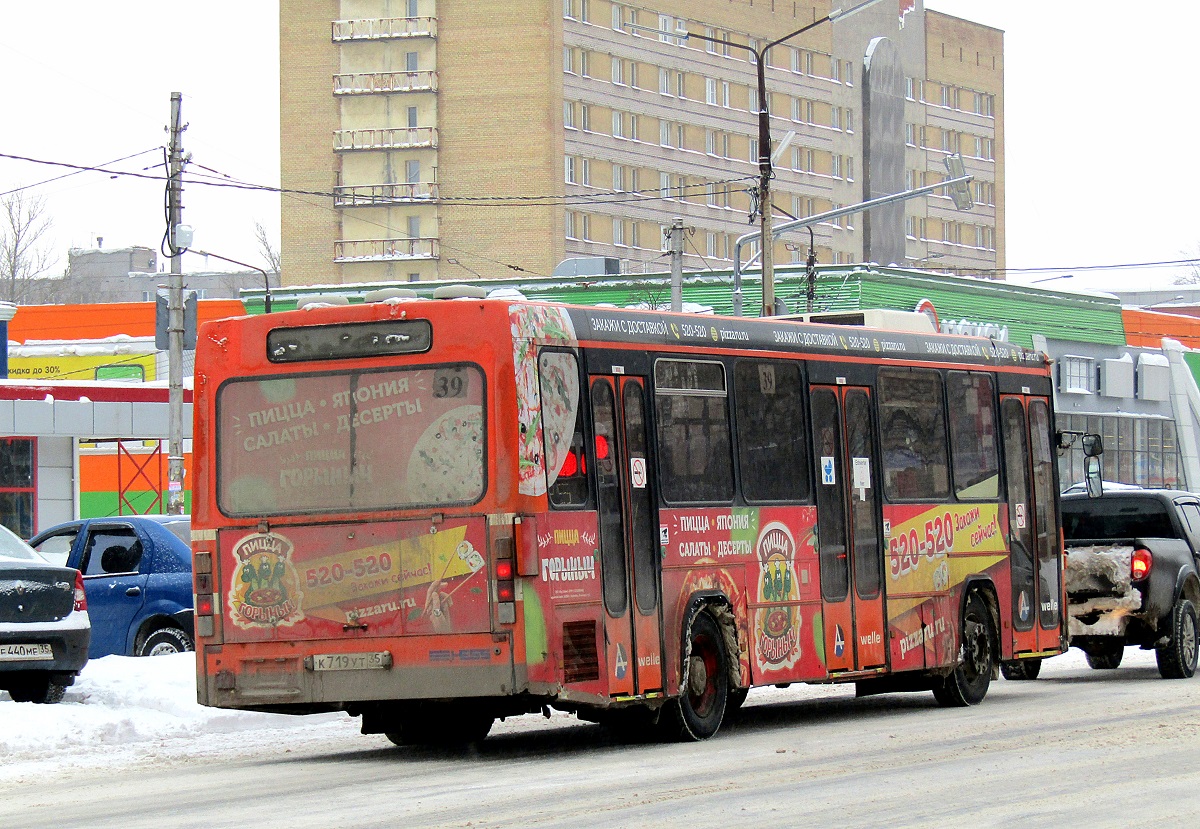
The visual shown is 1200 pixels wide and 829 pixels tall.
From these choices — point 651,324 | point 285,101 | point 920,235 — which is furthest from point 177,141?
point 920,235

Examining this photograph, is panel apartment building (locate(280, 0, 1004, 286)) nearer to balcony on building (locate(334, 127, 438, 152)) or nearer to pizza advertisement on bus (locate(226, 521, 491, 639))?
balcony on building (locate(334, 127, 438, 152))

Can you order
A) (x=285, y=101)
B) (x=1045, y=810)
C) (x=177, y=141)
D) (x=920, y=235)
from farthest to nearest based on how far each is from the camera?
1. (x=920, y=235)
2. (x=285, y=101)
3. (x=177, y=141)
4. (x=1045, y=810)

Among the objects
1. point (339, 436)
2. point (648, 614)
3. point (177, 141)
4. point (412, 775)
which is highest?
point (177, 141)

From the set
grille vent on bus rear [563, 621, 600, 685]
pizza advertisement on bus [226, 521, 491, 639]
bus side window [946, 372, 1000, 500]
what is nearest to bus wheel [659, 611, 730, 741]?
grille vent on bus rear [563, 621, 600, 685]

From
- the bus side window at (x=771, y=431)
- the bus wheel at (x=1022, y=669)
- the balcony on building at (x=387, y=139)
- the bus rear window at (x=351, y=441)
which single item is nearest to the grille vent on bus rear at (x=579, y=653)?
the bus rear window at (x=351, y=441)

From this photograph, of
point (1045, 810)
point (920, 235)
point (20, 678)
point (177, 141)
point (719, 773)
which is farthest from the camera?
point (920, 235)

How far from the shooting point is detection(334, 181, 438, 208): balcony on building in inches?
3479

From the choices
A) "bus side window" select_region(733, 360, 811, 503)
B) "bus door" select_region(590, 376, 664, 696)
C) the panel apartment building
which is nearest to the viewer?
"bus door" select_region(590, 376, 664, 696)

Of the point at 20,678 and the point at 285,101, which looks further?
the point at 285,101

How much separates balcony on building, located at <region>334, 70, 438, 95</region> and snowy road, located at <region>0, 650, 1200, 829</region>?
72729mm

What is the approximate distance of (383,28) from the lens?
291 ft

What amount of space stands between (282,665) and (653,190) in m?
80.4

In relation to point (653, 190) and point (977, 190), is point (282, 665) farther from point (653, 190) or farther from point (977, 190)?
point (977, 190)

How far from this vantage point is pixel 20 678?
→ 52.1 feet
